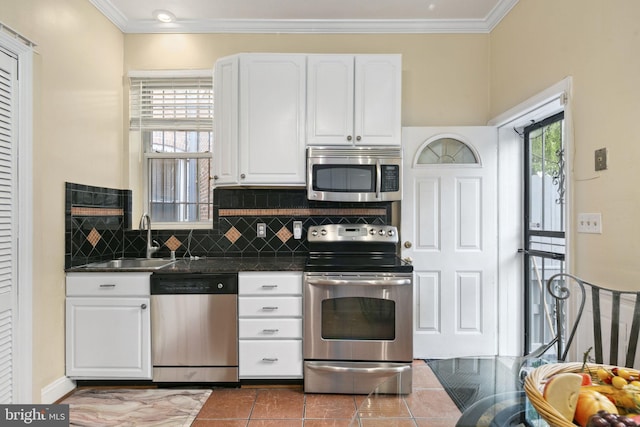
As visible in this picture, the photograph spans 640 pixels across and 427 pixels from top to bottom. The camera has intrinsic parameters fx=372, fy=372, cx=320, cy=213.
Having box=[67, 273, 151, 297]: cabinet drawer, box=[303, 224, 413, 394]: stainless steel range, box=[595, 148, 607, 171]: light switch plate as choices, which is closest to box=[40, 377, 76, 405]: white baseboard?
box=[67, 273, 151, 297]: cabinet drawer

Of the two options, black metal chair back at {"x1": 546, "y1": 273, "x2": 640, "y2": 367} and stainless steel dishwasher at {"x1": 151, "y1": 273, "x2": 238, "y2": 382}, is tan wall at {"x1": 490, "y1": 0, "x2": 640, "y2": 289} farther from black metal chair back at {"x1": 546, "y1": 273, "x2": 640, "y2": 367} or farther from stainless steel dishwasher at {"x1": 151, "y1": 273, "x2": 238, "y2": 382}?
stainless steel dishwasher at {"x1": 151, "y1": 273, "x2": 238, "y2": 382}

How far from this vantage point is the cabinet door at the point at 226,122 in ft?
9.34

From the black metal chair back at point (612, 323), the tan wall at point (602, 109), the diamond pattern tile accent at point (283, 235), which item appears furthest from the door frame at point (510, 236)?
the diamond pattern tile accent at point (283, 235)

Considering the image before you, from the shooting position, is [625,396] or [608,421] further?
[625,396]

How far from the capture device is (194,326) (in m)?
2.55

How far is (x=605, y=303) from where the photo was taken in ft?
6.10

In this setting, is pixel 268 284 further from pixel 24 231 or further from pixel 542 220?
pixel 542 220

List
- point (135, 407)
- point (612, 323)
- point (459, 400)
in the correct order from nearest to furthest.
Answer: point (459, 400) < point (612, 323) < point (135, 407)

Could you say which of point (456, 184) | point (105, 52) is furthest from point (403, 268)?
point (105, 52)

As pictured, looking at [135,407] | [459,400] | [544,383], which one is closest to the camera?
[544,383]

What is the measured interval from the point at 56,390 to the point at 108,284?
2.39 ft

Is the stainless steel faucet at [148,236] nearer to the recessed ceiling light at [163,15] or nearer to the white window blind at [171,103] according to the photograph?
the white window blind at [171,103]

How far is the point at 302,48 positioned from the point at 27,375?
3019 mm

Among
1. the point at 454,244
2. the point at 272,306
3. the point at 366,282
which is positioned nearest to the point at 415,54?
the point at 454,244
